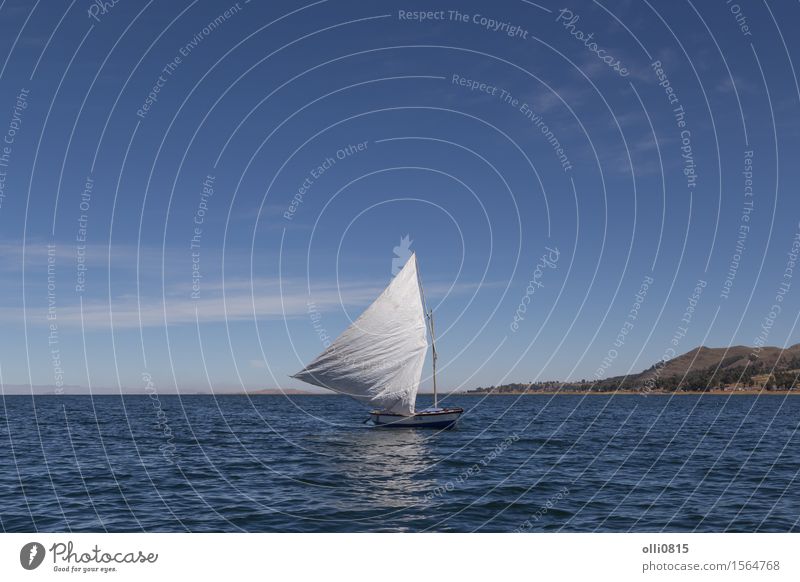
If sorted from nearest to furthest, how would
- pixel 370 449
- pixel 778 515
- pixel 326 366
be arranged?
1. pixel 778 515
2. pixel 370 449
3. pixel 326 366

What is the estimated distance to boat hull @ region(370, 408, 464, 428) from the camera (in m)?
62.8

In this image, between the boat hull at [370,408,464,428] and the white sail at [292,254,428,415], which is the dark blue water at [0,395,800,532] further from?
the boat hull at [370,408,464,428]

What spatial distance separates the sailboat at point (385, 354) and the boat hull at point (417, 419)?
0.18 meters

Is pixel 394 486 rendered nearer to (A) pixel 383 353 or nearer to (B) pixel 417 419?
(A) pixel 383 353

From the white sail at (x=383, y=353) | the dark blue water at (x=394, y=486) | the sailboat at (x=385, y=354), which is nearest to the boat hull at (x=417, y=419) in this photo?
the sailboat at (x=385, y=354)

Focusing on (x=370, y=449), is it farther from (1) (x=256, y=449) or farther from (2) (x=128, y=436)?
(2) (x=128, y=436)

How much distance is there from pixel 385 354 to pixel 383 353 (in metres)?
0.33

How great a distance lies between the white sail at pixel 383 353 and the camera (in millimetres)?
52438

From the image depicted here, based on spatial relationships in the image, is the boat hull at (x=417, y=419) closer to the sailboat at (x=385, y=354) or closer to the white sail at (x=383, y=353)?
the sailboat at (x=385, y=354)

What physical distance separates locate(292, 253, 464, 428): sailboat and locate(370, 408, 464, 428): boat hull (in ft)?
0.59

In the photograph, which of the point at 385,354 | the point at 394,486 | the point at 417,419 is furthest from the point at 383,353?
the point at 394,486
